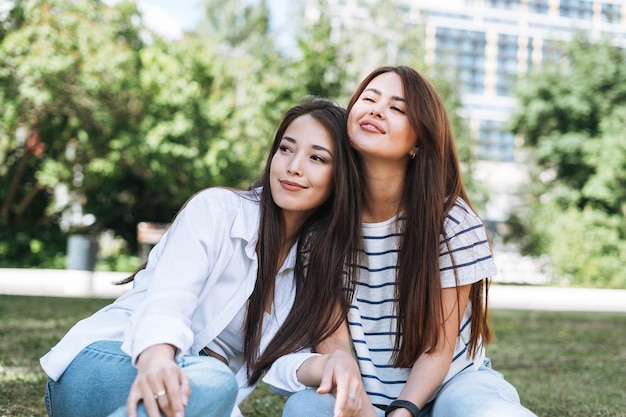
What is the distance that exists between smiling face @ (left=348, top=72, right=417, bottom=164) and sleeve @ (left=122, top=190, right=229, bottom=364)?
545 millimetres

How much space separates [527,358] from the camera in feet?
20.4

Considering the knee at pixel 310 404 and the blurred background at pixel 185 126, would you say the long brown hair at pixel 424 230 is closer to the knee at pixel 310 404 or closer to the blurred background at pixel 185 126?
the knee at pixel 310 404

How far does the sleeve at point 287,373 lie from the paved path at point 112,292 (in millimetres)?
8740

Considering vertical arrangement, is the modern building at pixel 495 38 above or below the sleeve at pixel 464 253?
above

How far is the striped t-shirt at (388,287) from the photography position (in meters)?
2.60

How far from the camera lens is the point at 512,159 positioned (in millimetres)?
47875

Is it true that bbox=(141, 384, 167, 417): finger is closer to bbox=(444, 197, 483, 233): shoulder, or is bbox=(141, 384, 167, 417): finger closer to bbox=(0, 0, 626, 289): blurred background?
bbox=(444, 197, 483, 233): shoulder

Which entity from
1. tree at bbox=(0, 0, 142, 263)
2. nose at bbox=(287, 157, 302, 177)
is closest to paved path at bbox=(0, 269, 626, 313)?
tree at bbox=(0, 0, 142, 263)

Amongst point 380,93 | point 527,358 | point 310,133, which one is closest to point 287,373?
point 310,133

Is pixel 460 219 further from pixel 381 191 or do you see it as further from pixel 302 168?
pixel 302 168

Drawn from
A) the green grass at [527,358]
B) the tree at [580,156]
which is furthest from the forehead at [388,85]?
the tree at [580,156]

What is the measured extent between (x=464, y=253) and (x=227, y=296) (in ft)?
2.66

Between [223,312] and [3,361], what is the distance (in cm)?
291

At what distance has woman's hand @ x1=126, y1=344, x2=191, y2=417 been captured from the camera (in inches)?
75.5
